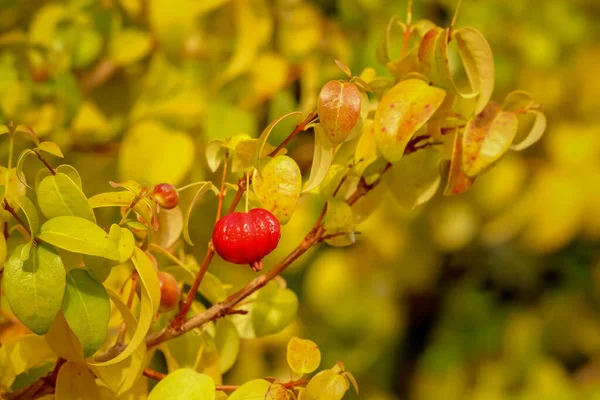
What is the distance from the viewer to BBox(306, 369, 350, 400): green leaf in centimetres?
35

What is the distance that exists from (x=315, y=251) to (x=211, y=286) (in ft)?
2.55

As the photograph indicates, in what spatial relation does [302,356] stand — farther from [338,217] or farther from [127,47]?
[127,47]

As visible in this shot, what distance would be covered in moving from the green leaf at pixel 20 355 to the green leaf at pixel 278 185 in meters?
0.13

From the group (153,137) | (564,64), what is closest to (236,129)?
(153,137)

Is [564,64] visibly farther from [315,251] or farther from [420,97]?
[420,97]

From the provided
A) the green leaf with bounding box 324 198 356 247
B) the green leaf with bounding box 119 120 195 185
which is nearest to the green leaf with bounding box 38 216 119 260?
the green leaf with bounding box 324 198 356 247

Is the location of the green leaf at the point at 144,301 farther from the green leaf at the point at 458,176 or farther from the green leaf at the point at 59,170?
the green leaf at the point at 458,176

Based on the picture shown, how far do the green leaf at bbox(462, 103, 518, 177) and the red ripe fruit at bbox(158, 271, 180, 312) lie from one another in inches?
6.1

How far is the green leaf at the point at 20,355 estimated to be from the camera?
0.39m

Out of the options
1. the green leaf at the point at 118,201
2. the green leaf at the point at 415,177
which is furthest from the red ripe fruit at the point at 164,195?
the green leaf at the point at 415,177

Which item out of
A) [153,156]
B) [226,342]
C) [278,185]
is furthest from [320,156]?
[153,156]

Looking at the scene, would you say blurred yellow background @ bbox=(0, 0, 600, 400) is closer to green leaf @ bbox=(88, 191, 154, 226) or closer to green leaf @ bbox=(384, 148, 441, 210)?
green leaf @ bbox=(384, 148, 441, 210)

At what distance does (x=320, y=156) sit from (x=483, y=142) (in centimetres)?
9

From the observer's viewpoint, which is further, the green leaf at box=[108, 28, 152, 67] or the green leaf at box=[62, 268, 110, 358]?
the green leaf at box=[108, 28, 152, 67]
